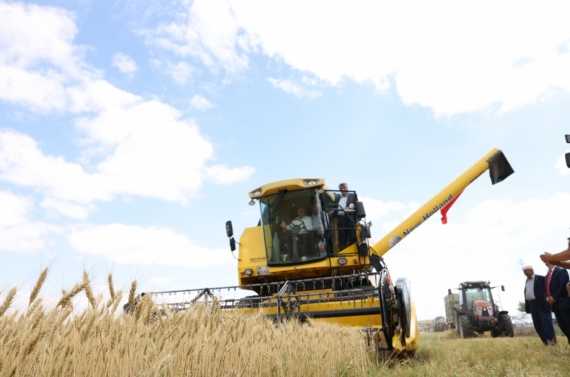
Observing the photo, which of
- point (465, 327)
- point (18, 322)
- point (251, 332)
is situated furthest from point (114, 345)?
point (465, 327)

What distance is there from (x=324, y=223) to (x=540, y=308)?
12.0 ft

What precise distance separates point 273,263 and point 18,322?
5.97 meters

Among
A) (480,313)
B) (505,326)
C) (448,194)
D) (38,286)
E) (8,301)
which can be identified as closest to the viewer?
(8,301)

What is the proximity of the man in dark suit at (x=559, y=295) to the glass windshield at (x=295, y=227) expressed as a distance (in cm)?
326

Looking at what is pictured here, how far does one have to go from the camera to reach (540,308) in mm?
7598

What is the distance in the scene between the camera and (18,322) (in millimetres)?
1928

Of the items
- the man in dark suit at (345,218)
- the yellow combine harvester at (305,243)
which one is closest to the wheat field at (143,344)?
the yellow combine harvester at (305,243)

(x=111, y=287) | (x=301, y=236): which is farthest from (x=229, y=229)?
(x=111, y=287)

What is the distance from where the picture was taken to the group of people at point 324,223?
7.70 meters

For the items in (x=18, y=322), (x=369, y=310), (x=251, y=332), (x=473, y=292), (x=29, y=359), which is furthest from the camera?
(x=473, y=292)

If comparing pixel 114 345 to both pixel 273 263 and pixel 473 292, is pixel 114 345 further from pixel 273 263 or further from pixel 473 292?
pixel 473 292

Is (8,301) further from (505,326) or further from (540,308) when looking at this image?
(505,326)

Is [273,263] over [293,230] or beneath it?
beneath

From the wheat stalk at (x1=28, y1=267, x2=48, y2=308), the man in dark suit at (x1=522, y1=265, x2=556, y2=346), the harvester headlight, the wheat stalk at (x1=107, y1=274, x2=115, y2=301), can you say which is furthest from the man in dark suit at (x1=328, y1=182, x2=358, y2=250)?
the wheat stalk at (x1=28, y1=267, x2=48, y2=308)
